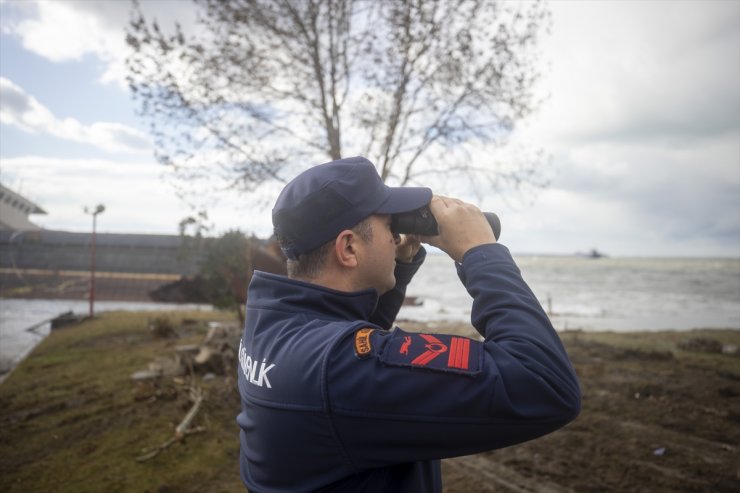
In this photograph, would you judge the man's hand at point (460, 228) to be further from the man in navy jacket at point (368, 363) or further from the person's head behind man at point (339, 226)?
the person's head behind man at point (339, 226)

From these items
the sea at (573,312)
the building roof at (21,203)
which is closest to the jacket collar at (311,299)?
the sea at (573,312)

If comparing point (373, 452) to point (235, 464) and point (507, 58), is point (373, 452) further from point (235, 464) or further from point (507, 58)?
point (507, 58)

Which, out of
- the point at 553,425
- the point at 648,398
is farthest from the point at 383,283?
the point at 648,398

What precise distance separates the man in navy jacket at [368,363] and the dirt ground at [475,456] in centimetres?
359

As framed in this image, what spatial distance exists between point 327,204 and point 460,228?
1.36 feet

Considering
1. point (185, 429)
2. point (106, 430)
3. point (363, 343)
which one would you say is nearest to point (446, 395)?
point (363, 343)

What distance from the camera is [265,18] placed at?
7855 millimetres

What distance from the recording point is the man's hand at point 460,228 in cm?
140

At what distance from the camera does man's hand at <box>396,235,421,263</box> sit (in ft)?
6.27

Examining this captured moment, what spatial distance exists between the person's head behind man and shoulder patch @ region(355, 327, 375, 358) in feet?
0.89

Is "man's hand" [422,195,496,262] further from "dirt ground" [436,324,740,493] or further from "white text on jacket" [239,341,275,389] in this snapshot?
"dirt ground" [436,324,740,493]

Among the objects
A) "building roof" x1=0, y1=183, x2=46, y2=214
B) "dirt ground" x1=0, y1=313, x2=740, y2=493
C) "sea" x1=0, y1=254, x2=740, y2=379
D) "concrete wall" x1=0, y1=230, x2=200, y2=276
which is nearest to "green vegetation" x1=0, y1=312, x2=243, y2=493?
"dirt ground" x1=0, y1=313, x2=740, y2=493

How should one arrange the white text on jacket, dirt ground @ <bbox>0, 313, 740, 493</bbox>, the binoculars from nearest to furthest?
1. the white text on jacket
2. the binoculars
3. dirt ground @ <bbox>0, 313, 740, 493</bbox>

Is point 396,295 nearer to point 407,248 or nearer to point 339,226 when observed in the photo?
point 407,248
